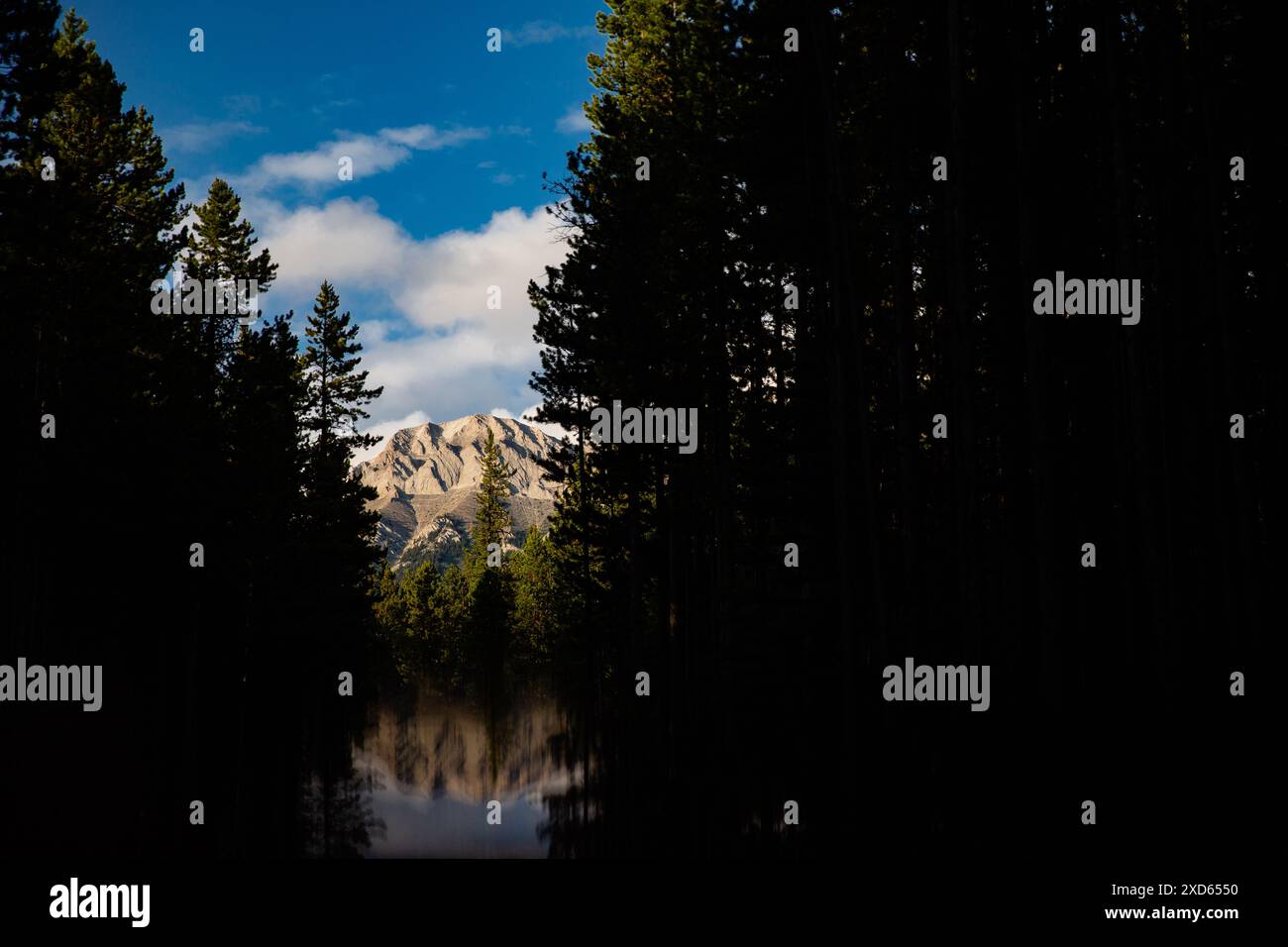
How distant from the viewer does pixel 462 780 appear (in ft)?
109

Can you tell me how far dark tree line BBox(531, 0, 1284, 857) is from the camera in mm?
10430

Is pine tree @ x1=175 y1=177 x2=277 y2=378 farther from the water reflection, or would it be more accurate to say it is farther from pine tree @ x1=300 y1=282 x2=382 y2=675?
the water reflection

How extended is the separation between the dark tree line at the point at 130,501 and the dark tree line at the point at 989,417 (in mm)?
12681

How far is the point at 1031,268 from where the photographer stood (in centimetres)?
1098

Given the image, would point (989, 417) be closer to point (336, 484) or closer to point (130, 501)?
point (130, 501)

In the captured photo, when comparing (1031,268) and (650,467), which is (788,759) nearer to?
(1031,268)

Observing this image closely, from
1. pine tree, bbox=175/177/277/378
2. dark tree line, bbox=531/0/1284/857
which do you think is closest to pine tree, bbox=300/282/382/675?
pine tree, bbox=175/177/277/378

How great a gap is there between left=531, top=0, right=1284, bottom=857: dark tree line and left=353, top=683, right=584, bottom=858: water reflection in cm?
531

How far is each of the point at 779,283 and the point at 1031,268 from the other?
295 inches

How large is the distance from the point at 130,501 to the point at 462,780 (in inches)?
754

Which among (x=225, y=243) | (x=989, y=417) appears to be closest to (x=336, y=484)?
(x=225, y=243)

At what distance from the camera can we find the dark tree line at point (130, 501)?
16766mm
